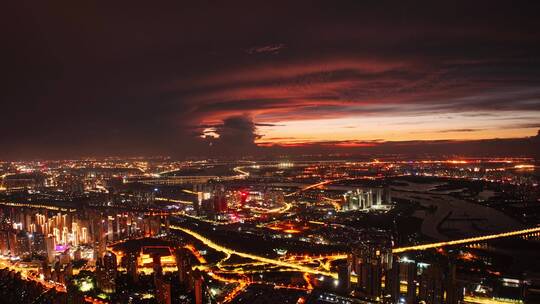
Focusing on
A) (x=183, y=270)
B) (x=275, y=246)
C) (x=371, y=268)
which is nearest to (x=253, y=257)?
(x=275, y=246)

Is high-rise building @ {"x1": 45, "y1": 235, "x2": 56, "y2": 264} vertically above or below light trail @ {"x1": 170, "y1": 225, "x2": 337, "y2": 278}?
above

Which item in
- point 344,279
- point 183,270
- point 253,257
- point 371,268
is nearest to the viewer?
point 371,268

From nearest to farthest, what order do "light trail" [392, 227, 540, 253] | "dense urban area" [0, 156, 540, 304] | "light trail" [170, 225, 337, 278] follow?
"dense urban area" [0, 156, 540, 304], "light trail" [170, 225, 337, 278], "light trail" [392, 227, 540, 253]

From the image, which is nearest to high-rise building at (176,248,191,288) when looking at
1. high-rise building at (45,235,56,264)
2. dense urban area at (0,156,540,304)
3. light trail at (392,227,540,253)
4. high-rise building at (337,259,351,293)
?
dense urban area at (0,156,540,304)

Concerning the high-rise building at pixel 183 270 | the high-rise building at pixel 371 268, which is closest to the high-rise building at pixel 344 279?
the high-rise building at pixel 371 268

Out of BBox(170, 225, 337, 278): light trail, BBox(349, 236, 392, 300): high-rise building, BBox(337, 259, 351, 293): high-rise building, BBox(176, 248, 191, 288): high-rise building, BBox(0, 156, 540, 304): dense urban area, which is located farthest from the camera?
BBox(170, 225, 337, 278): light trail

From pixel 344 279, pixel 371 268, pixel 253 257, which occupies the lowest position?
pixel 253 257

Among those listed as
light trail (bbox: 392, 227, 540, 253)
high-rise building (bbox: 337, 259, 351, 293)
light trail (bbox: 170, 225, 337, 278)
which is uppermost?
high-rise building (bbox: 337, 259, 351, 293)

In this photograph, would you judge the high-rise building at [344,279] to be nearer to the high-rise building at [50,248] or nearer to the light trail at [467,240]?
the light trail at [467,240]

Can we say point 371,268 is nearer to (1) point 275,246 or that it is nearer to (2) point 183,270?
(2) point 183,270

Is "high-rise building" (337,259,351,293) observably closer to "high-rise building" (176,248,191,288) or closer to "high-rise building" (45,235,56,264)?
"high-rise building" (176,248,191,288)

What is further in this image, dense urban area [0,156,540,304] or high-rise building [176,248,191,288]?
high-rise building [176,248,191,288]
